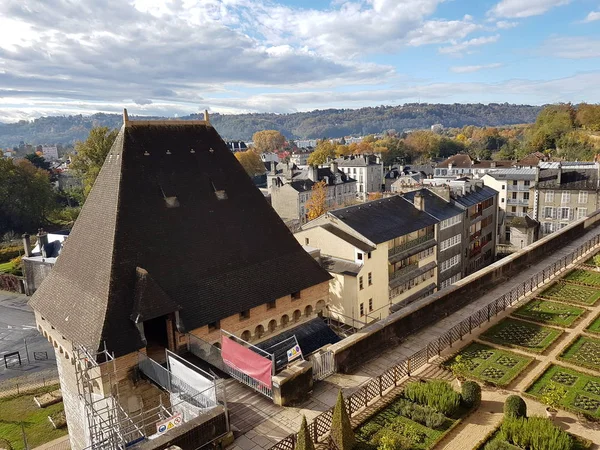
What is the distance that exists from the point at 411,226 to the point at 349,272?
35.4 feet

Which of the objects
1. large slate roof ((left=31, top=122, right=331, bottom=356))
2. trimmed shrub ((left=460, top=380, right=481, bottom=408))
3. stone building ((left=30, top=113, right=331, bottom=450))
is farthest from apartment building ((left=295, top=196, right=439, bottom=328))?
trimmed shrub ((left=460, top=380, right=481, bottom=408))

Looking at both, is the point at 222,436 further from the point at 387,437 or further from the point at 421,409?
the point at 421,409

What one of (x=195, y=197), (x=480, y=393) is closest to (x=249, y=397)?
(x=480, y=393)

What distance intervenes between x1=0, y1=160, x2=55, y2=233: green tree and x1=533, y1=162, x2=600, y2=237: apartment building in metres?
84.7

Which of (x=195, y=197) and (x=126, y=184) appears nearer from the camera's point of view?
(x=126, y=184)

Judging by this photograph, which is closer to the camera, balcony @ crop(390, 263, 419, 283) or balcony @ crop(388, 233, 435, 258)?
balcony @ crop(388, 233, 435, 258)

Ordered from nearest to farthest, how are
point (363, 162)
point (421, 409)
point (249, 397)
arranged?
point (421, 409)
point (249, 397)
point (363, 162)

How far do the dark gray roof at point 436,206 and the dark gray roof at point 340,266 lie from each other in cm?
1478

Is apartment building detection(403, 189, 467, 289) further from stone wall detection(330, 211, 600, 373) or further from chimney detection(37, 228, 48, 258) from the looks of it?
chimney detection(37, 228, 48, 258)

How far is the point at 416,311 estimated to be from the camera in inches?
779

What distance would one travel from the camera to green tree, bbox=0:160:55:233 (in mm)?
77500

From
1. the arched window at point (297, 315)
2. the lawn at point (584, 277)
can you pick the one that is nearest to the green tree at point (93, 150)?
the arched window at point (297, 315)

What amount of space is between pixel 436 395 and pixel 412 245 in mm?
30899

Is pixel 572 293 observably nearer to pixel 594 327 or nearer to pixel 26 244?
pixel 594 327
